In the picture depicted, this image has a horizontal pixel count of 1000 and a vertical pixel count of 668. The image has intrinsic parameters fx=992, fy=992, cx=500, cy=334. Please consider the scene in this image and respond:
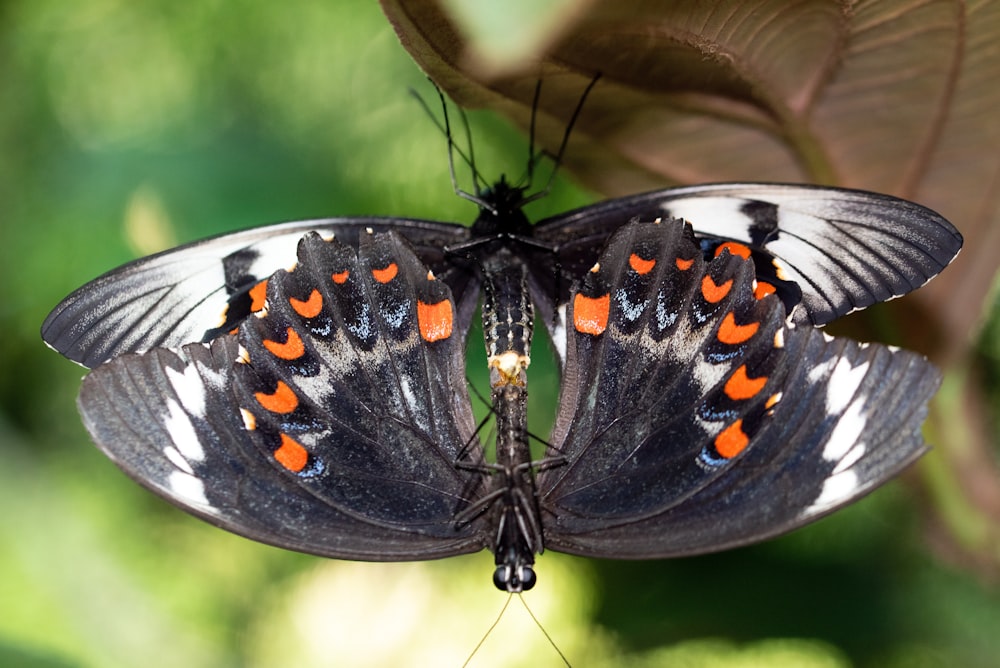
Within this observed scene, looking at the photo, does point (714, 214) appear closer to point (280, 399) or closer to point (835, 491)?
point (835, 491)

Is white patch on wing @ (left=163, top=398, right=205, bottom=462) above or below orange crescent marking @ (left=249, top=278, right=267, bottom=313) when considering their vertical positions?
below

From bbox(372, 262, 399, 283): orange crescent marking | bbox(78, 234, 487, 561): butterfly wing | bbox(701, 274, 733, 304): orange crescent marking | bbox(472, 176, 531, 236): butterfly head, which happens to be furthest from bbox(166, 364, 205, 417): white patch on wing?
bbox(701, 274, 733, 304): orange crescent marking

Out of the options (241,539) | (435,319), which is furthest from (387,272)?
(241,539)

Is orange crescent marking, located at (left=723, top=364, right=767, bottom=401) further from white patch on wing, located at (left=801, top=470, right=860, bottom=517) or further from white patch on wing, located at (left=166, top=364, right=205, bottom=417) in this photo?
white patch on wing, located at (left=166, top=364, right=205, bottom=417)

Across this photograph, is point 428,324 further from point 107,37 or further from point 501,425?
point 107,37

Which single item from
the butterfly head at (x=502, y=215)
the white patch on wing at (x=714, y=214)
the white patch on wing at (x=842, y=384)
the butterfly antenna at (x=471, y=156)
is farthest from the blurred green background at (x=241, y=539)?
the white patch on wing at (x=842, y=384)

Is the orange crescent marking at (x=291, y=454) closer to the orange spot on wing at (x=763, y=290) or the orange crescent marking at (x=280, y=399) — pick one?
the orange crescent marking at (x=280, y=399)

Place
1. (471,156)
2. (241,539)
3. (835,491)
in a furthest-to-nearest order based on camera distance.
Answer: (241,539) → (471,156) → (835,491)
